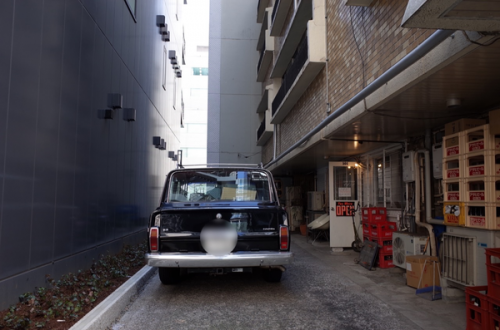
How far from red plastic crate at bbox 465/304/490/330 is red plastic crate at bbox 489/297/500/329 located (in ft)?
0.11

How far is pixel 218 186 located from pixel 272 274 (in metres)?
1.76

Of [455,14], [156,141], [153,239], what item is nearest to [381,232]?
[153,239]

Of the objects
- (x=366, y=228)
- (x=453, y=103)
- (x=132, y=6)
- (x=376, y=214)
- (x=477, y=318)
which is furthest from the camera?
(x=132, y=6)

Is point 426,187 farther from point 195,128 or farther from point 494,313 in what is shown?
point 195,128

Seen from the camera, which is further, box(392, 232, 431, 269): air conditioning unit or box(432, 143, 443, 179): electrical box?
box(392, 232, 431, 269): air conditioning unit

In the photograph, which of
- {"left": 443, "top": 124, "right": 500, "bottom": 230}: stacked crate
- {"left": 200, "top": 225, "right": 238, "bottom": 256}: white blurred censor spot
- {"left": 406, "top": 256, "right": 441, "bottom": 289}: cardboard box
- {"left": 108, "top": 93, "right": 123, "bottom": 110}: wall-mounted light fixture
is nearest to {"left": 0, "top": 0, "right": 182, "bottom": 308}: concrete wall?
{"left": 108, "top": 93, "right": 123, "bottom": 110}: wall-mounted light fixture

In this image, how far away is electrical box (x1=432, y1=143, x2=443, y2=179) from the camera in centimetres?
661

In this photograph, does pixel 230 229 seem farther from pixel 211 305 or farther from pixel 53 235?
pixel 53 235

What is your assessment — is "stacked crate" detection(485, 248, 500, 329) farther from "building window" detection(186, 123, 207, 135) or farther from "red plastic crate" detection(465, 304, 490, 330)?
"building window" detection(186, 123, 207, 135)

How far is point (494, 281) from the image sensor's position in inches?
156

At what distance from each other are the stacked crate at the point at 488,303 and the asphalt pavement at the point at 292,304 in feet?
1.76

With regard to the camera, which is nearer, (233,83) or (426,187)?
(426,187)

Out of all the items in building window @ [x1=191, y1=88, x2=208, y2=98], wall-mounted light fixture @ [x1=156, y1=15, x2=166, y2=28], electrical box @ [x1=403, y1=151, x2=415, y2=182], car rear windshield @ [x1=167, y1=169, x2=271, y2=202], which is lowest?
car rear windshield @ [x1=167, y1=169, x2=271, y2=202]

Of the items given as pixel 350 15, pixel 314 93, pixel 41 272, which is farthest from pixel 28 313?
pixel 314 93
